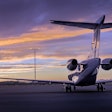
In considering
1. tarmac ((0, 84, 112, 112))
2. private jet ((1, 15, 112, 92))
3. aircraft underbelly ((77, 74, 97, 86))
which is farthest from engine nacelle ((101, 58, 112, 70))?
tarmac ((0, 84, 112, 112))

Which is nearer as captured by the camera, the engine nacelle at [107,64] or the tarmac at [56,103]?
the tarmac at [56,103]

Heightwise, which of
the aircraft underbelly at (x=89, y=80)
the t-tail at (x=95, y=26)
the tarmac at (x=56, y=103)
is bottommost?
the tarmac at (x=56, y=103)

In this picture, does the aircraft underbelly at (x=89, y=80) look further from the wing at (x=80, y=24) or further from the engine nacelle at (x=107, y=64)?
the wing at (x=80, y=24)

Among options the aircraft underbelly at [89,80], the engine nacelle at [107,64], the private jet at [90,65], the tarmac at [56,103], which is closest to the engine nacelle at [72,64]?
the private jet at [90,65]

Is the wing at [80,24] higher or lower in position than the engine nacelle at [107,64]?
higher

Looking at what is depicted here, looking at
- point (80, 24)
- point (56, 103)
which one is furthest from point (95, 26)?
point (56, 103)

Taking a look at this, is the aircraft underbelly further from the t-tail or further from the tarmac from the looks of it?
the tarmac

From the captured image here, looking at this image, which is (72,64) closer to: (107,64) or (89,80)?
(107,64)

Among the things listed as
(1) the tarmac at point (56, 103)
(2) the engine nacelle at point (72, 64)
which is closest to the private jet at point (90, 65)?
(2) the engine nacelle at point (72, 64)

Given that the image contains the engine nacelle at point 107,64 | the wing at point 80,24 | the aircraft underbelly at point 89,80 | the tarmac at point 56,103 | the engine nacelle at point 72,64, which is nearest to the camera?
the tarmac at point 56,103

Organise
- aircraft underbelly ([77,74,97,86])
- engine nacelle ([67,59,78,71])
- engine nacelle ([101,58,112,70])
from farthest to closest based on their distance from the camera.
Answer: aircraft underbelly ([77,74,97,86]) < engine nacelle ([67,59,78,71]) < engine nacelle ([101,58,112,70])

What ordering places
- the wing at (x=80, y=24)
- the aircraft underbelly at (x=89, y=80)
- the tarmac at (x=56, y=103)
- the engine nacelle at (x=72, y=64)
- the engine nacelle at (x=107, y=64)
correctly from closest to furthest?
the tarmac at (x=56, y=103) → the wing at (x=80, y=24) → the engine nacelle at (x=107, y=64) → the engine nacelle at (x=72, y=64) → the aircraft underbelly at (x=89, y=80)

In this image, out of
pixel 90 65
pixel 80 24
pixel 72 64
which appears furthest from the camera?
pixel 90 65

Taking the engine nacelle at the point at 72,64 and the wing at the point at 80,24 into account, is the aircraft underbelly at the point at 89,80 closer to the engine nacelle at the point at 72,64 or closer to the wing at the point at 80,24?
the engine nacelle at the point at 72,64
